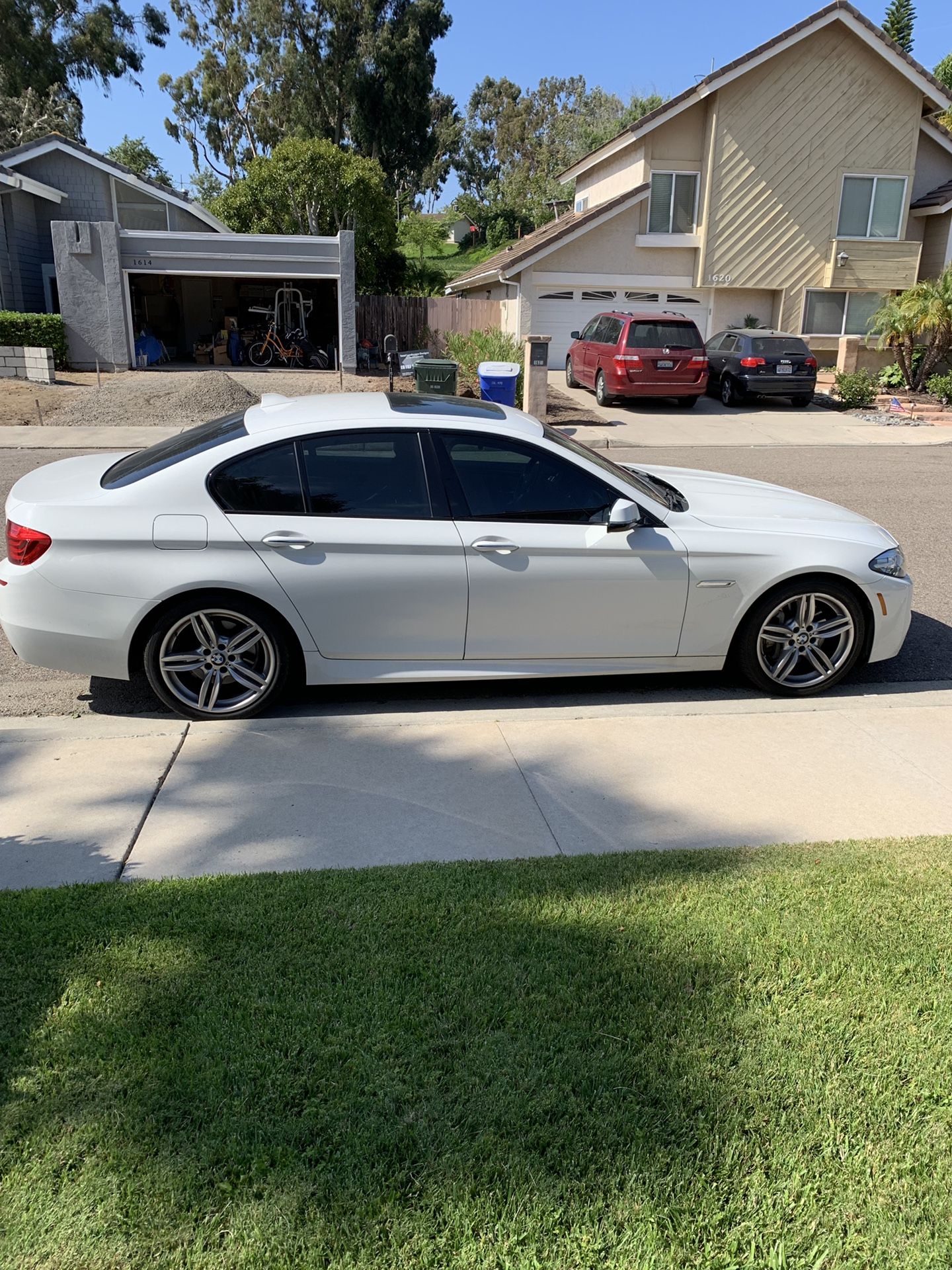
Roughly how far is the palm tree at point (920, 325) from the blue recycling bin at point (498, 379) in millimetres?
10349

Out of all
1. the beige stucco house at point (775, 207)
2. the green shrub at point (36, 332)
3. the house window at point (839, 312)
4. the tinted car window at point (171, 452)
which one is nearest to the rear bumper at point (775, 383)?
the beige stucco house at point (775, 207)

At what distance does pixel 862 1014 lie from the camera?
2.91 metres

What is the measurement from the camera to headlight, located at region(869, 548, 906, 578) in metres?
5.48

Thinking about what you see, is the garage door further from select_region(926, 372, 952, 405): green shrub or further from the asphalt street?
the asphalt street

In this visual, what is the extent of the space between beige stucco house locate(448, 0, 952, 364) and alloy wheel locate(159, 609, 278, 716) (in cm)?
2307

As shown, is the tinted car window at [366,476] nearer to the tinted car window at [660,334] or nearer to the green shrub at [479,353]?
the green shrub at [479,353]

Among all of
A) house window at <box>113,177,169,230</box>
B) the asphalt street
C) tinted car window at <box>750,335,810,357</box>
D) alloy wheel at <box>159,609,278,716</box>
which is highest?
house window at <box>113,177,169,230</box>

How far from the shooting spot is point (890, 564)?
553cm

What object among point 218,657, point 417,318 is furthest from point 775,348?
point 218,657

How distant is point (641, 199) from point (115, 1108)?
27165 millimetres

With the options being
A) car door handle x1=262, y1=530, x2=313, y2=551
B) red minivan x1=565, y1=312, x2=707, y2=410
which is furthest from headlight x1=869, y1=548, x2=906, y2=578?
red minivan x1=565, y1=312, x2=707, y2=410

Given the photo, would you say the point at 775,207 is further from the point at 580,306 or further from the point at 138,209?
the point at 138,209

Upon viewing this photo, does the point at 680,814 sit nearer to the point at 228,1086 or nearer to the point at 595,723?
the point at 595,723

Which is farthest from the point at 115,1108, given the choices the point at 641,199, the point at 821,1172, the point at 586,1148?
the point at 641,199
